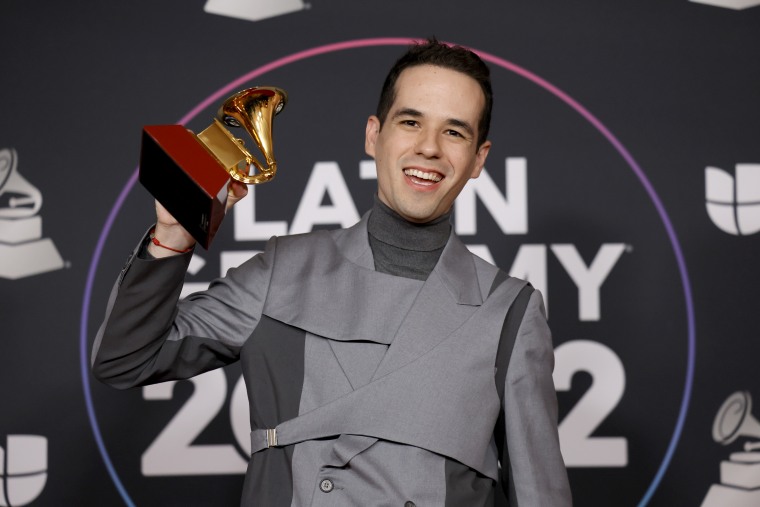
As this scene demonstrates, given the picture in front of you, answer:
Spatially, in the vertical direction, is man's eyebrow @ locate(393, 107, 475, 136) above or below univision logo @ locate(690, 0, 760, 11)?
below

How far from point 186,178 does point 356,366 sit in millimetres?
402

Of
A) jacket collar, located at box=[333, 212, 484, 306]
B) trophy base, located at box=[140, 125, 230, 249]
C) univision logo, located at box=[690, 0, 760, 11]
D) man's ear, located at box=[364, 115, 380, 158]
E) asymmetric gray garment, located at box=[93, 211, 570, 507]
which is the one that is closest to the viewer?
trophy base, located at box=[140, 125, 230, 249]

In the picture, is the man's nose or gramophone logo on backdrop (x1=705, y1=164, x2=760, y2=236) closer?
the man's nose

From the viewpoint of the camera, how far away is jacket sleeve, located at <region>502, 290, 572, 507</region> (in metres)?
1.54

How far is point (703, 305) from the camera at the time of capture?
267 cm

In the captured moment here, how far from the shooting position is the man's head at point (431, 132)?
1.64 metres

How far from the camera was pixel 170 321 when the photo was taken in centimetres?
144

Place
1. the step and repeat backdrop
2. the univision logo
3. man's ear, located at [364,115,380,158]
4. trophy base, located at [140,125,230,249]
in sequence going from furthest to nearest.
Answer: the univision logo → the step and repeat backdrop → man's ear, located at [364,115,380,158] → trophy base, located at [140,125,230,249]

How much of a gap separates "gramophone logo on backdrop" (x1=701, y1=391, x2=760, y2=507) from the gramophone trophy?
1.69 metres

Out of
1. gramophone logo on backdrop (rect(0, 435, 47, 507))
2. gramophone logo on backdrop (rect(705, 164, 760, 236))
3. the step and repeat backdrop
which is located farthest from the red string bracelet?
gramophone logo on backdrop (rect(705, 164, 760, 236))

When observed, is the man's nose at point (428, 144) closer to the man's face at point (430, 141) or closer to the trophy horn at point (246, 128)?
the man's face at point (430, 141)

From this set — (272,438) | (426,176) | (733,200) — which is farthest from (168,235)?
(733,200)

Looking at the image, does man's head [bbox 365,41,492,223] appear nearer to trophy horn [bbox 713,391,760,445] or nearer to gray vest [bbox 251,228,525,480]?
gray vest [bbox 251,228,525,480]

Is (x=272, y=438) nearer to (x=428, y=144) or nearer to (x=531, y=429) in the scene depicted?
(x=531, y=429)
